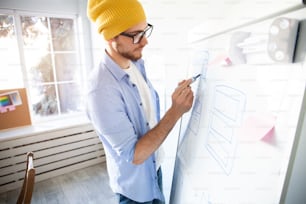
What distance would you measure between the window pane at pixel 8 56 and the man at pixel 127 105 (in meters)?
1.83

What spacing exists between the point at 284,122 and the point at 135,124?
50 centimetres

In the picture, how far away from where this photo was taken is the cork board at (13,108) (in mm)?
2004

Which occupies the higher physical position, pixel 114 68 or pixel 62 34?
pixel 62 34

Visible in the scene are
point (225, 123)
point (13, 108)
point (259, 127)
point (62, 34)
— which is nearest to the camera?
point (259, 127)

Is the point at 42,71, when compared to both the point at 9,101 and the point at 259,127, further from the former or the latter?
the point at 259,127

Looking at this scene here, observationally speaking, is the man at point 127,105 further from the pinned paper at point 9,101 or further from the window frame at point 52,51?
the window frame at point 52,51

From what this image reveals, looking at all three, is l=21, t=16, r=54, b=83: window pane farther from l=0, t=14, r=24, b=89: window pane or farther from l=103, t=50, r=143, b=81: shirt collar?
l=103, t=50, r=143, b=81: shirt collar

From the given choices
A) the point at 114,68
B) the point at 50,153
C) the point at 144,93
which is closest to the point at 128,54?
the point at 114,68

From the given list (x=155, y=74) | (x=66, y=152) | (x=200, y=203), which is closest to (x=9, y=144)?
(x=66, y=152)

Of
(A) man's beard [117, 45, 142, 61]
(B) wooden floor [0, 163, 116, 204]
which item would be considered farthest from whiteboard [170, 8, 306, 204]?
(B) wooden floor [0, 163, 116, 204]

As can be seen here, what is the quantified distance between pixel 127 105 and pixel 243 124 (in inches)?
15.4

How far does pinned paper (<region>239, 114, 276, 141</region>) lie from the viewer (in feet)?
1.20

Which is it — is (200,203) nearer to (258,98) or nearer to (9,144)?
(258,98)

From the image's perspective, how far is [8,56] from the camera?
2119 mm
